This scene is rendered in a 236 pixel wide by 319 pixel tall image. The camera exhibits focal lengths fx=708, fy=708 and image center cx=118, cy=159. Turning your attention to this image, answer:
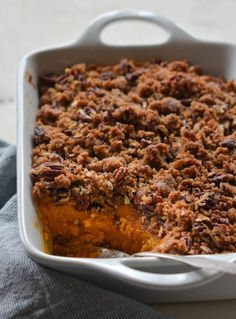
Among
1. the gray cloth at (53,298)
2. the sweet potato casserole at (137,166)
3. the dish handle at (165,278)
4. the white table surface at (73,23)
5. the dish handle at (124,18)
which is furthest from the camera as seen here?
the white table surface at (73,23)

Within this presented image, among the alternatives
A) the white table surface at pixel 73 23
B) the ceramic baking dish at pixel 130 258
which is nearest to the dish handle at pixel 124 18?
the ceramic baking dish at pixel 130 258

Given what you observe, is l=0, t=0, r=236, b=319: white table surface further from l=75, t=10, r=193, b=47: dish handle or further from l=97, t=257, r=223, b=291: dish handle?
l=97, t=257, r=223, b=291: dish handle

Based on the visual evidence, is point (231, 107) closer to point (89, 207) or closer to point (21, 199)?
point (89, 207)

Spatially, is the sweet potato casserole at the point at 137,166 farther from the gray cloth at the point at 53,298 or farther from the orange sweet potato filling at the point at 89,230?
the gray cloth at the point at 53,298

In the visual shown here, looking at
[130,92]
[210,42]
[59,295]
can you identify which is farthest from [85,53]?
[59,295]

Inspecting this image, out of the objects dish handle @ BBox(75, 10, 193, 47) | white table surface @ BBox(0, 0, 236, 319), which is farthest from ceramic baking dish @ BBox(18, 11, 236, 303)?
white table surface @ BBox(0, 0, 236, 319)

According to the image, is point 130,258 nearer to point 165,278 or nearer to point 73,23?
point 165,278
